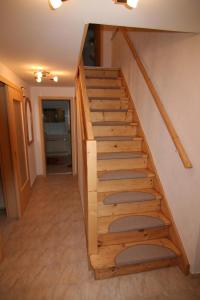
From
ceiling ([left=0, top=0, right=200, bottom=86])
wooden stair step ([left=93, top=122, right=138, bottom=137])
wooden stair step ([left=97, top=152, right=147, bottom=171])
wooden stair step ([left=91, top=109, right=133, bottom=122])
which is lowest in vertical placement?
wooden stair step ([left=97, top=152, right=147, bottom=171])

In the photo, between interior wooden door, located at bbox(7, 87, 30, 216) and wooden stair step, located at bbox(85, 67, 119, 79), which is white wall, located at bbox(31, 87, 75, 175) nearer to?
wooden stair step, located at bbox(85, 67, 119, 79)

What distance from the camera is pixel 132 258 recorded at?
1.80 metres

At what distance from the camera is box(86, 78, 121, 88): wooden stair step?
350 centimetres

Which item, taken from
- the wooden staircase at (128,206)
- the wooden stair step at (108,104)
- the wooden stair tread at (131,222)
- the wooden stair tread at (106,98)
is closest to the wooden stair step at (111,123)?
the wooden staircase at (128,206)

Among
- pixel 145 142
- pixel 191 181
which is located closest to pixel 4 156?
pixel 145 142

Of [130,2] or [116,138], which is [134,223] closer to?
[116,138]

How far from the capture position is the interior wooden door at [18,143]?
2576 millimetres

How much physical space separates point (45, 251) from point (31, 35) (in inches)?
88.0

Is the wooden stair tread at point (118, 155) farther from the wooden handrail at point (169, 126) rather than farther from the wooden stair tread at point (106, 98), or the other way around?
the wooden stair tread at point (106, 98)

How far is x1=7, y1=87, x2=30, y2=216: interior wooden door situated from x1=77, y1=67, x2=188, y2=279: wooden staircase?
3.98 ft

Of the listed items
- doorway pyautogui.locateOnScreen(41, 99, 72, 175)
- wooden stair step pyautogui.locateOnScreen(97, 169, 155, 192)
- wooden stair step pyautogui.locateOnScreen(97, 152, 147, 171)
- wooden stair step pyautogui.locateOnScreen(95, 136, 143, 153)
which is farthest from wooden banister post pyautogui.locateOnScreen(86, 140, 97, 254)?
doorway pyautogui.locateOnScreen(41, 99, 72, 175)

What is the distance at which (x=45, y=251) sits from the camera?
211 centimetres

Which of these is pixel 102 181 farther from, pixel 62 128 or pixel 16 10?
pixel 62 128

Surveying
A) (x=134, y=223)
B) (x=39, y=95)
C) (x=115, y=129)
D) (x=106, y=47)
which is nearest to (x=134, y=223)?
(x=134, y=223)
